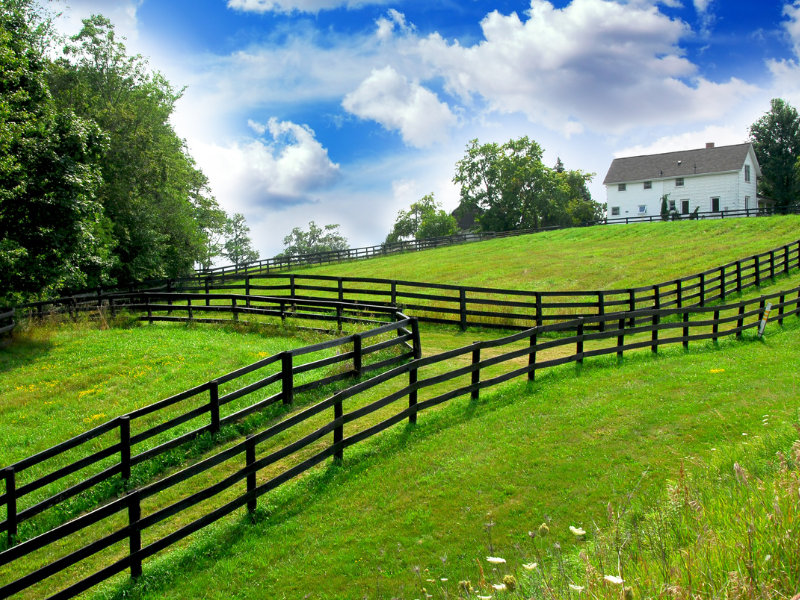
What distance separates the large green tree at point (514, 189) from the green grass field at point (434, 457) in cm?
5156

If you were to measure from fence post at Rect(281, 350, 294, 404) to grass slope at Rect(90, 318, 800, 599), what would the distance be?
2.08 meters

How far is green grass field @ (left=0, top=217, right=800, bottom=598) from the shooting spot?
6.28 m

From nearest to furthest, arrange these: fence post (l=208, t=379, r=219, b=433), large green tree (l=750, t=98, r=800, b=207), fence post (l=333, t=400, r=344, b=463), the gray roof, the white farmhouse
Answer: fence post (l=333, t=400, r=344, b=463), fence post (l=208, t=379, r=219, b=433), the white farmhouse, the gray roof, large green tree (l=750, t=98, r=800, b=207)

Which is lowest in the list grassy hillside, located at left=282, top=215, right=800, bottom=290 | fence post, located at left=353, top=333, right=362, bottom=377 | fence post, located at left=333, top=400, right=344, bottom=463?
fence post, located at left=333, top=400, right=344, bottom=463

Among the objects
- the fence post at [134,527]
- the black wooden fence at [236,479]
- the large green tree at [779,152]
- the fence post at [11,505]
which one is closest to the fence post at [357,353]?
the black wooden fence at [236,479]

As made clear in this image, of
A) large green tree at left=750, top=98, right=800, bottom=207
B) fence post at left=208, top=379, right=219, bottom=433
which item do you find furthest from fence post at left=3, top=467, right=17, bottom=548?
large green tree at left=750, top=98, right=800, bottom=207

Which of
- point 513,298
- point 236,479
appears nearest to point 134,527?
point 236,479

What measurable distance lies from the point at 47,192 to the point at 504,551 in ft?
66.8

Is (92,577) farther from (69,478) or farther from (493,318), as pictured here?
(493,318)

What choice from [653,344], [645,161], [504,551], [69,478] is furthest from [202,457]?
[645,161]

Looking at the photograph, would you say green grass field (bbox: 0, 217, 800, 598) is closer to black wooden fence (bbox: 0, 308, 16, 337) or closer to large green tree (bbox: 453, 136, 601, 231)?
black wooden fence (bbox: 0, 308, 16, 337)

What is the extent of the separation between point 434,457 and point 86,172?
731 inches

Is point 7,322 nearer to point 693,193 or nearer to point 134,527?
point 134,527

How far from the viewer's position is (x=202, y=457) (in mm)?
9719
